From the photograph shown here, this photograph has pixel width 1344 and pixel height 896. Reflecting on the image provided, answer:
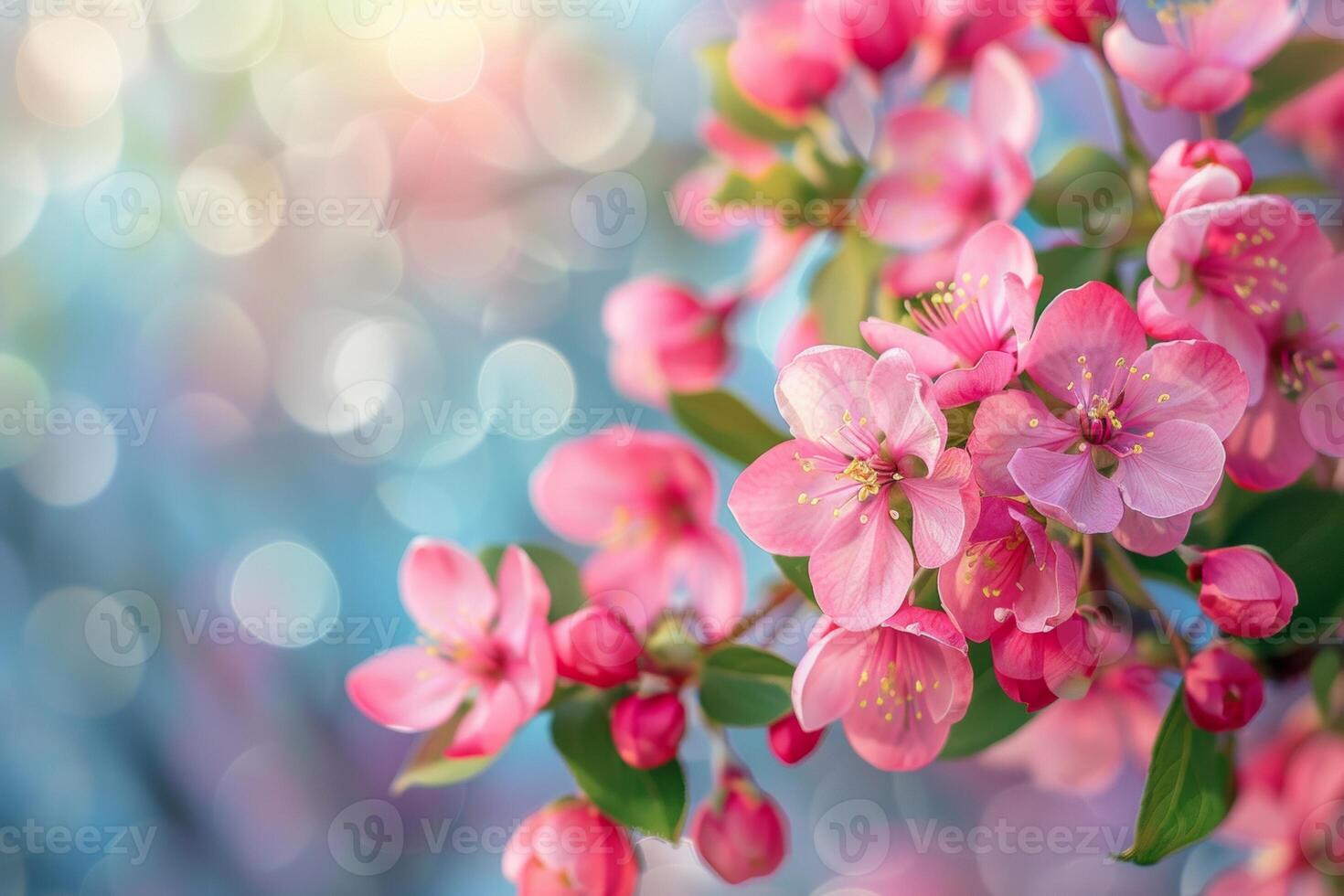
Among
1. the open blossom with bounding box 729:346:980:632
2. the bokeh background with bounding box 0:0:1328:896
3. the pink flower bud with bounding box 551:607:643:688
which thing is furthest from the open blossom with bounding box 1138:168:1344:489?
the bokeh background with bounding box 0:0:1328:896

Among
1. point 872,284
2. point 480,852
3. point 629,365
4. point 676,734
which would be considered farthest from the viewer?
point 480,852

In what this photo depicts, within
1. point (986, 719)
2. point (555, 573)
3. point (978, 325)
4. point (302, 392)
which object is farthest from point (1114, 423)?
point (302, 392)

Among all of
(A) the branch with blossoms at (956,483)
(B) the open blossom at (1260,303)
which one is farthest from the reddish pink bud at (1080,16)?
(B) the open blossom at (1260,303)

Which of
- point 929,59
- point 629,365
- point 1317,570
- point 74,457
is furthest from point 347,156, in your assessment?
point 1317,570

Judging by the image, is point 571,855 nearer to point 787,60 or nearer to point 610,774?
point 610,774

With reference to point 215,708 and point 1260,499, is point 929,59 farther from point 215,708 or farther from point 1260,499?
point 215,708

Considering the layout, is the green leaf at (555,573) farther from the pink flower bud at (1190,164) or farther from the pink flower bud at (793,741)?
the pink flower bud at (1190,164)

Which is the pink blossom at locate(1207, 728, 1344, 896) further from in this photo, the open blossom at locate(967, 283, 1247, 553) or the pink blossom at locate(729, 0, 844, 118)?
the pink blossom at locate(729, 0, 844, 118)
